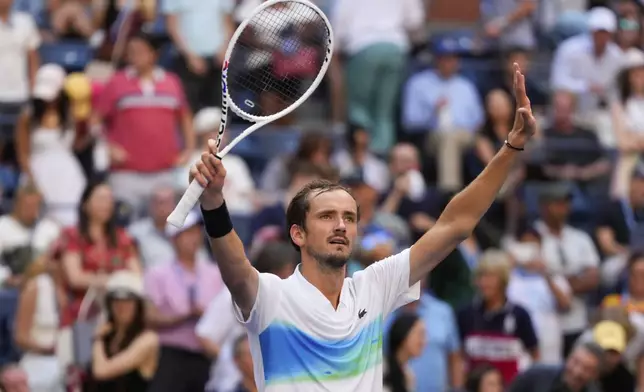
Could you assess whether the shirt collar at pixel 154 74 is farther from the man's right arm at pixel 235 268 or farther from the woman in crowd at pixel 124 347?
the man's right arm at pixel 235 268

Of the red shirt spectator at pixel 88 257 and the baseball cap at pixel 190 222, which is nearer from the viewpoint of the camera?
the baseball cap at pixel 190 222

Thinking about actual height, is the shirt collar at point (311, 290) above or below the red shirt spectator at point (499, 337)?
above

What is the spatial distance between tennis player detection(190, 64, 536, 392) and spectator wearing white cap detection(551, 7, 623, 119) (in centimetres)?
946

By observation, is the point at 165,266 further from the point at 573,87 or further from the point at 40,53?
the point at 573,87

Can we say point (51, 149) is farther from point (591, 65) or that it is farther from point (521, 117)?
point (521, 117)

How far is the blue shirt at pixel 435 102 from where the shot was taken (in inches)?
594

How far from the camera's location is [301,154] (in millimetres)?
12930

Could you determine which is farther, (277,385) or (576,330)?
(576,330)

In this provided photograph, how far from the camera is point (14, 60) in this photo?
13.9 metres

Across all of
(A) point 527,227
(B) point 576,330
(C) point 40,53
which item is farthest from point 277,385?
(C) point 40,53

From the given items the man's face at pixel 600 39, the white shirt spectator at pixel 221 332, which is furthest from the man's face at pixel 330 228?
the man's face at pixel 600 39

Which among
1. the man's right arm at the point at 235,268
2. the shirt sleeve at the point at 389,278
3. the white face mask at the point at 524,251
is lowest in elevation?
the white face mask at the point at 524,251

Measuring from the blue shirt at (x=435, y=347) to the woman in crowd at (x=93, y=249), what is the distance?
1.95 meters

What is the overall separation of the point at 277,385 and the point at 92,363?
4602mm
